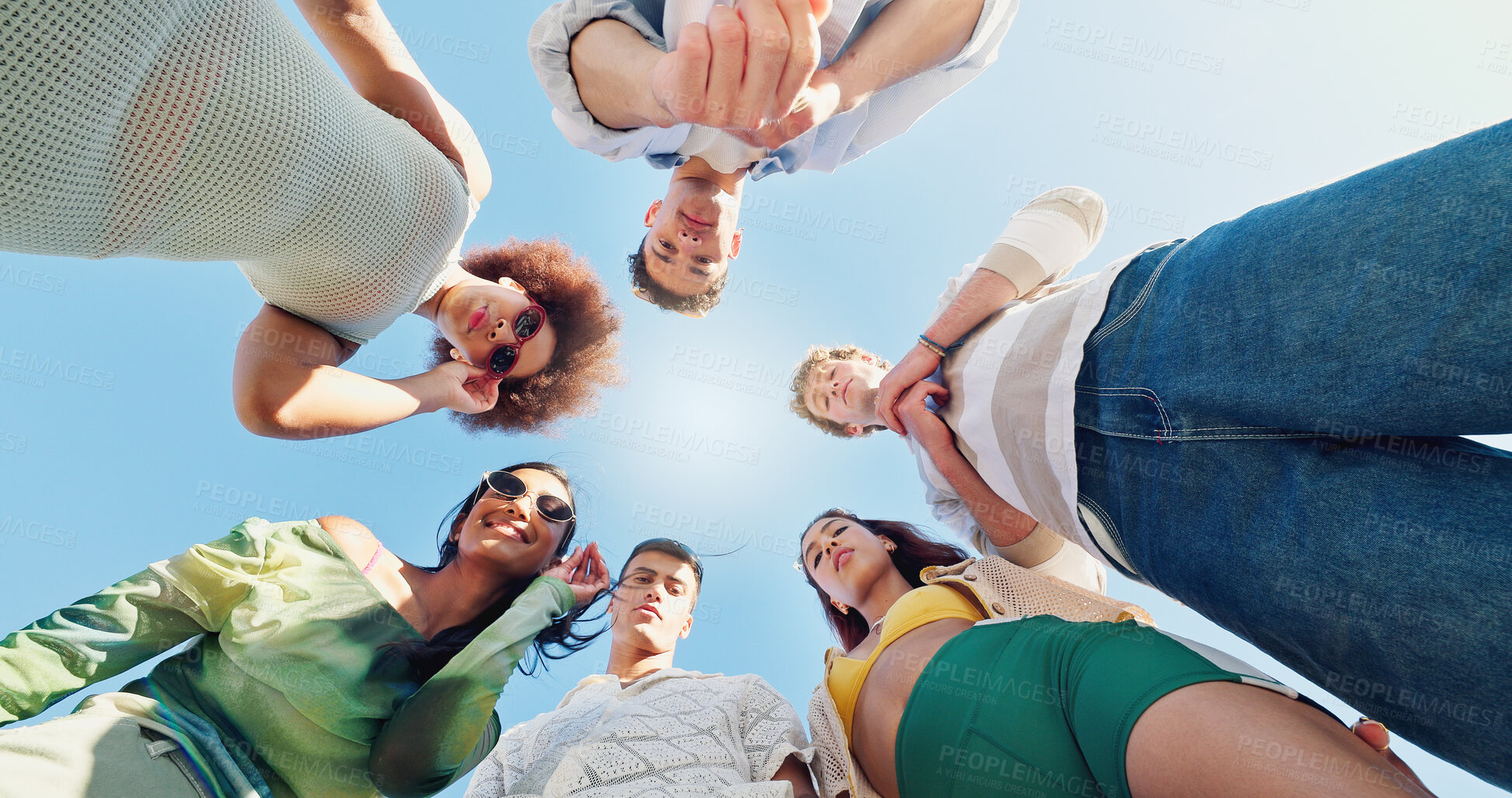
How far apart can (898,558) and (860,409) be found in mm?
821

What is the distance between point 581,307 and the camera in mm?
3686

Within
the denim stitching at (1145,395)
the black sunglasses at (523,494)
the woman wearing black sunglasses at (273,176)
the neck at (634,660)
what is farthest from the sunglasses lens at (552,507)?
the denim stitching at (1145,395)

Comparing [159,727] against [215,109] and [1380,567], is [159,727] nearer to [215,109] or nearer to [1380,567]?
[215,109]

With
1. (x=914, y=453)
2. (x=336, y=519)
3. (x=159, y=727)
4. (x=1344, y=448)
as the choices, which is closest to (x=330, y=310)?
(x=336, y=519)

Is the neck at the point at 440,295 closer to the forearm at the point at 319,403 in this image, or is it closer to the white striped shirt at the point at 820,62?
the forearm at the point at 319,403

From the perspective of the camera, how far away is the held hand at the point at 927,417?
2.21 m

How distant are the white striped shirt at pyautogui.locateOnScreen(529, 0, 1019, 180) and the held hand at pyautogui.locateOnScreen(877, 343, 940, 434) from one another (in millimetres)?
981

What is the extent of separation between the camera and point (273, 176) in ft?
4.32

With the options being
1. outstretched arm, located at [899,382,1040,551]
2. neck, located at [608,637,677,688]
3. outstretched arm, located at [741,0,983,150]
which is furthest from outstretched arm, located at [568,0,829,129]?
neck, located at [608,637,677,688]

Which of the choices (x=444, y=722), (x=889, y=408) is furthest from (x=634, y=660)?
(x=889, y=408)

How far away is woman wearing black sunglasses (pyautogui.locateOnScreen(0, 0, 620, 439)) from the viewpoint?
98cm

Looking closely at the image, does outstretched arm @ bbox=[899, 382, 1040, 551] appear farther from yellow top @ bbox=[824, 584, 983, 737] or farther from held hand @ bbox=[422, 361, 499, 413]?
held hand @ bbox=[422, 361, 499, 413]

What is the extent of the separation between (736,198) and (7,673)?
315cm

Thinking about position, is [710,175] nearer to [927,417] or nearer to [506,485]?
[927,417]
